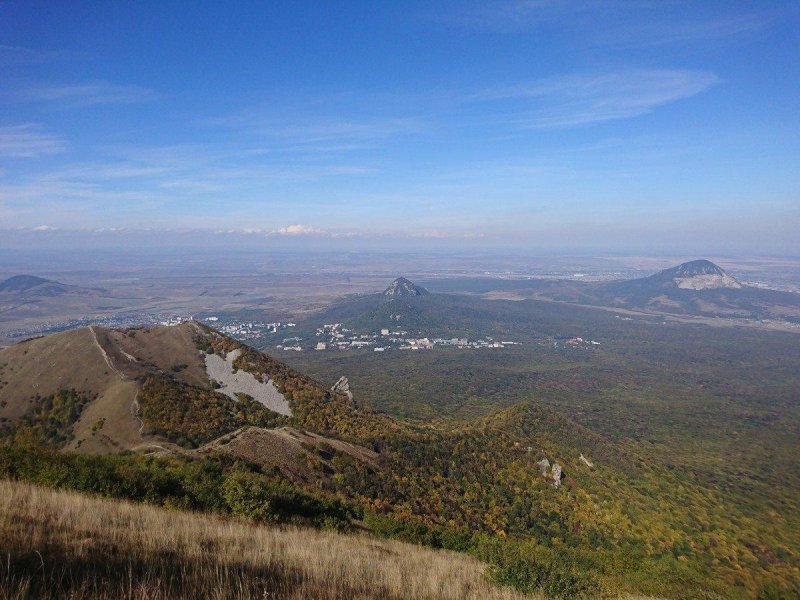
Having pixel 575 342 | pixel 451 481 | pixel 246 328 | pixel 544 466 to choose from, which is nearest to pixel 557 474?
pixel 544 466

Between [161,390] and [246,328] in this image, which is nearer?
[161,390]

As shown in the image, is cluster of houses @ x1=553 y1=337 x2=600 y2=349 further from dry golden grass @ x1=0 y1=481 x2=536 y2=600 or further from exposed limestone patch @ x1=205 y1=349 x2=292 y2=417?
dry golden grass @ x1=0 y1=481 x2=536 y2=600

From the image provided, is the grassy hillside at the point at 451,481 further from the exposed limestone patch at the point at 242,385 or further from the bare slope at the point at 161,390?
the exposed limestone patch at the point at 242,385

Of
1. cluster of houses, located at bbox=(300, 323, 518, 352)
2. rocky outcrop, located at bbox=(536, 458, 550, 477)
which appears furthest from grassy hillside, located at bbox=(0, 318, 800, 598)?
cluster of houses, located at bbox=(300, 323, 518, 352)

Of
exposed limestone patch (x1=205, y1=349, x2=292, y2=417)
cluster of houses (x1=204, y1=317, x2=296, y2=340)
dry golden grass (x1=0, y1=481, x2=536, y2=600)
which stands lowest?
cluster of houses (x1=204, y1=317, x2=296, y2=340)

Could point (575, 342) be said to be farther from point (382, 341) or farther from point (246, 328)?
point (246, 328)
